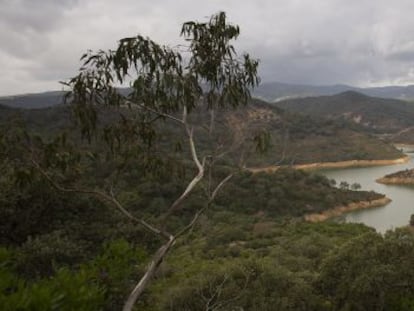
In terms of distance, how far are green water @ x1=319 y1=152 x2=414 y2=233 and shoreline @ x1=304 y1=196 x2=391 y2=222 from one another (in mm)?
695

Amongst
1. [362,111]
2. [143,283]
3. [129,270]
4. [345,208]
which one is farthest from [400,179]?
[362,111]

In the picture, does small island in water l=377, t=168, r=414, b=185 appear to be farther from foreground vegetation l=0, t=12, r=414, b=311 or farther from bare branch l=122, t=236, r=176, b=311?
bare branch l=122, t=236, r=176, b=311

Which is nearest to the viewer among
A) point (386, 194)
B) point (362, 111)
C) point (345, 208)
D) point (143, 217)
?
point (143, 217)

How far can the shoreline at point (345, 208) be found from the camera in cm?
4167

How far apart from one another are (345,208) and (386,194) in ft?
33.5

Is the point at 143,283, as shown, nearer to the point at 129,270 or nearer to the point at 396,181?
the point at 129,270

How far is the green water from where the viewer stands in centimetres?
3931

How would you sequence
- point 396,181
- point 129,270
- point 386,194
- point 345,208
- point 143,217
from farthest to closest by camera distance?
point 396,181 → point 386,194 → point 345,208 → point 143,217 → point 129,270

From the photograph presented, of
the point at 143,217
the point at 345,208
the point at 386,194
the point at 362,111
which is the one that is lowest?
the point at 362,111

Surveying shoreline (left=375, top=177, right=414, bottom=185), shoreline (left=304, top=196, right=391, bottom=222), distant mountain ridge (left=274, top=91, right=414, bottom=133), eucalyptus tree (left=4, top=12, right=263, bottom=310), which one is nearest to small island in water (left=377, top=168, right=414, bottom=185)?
shoreline (left=375, top=177, right=414, bottom=185)

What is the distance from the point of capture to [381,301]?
9547 mm

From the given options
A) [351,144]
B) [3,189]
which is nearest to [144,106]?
[3,189]

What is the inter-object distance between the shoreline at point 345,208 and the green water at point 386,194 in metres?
0.70

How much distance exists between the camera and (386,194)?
52.0 metres
